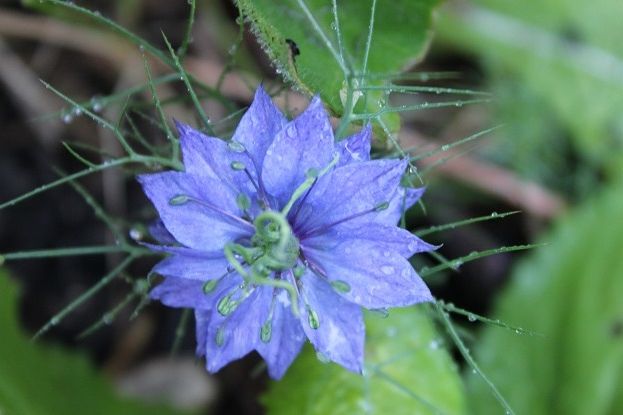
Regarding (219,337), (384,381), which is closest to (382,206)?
(219,337)

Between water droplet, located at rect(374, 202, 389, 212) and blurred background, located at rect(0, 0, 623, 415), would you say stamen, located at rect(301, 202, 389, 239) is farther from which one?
blurred background, located at rect(0, 0, 623, 415)

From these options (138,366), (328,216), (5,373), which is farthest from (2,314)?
(328,216)

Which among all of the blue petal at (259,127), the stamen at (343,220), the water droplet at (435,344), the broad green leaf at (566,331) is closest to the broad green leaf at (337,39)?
the blue petal at (259,127)

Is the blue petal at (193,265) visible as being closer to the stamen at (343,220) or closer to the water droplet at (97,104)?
the stamen at (343,220)

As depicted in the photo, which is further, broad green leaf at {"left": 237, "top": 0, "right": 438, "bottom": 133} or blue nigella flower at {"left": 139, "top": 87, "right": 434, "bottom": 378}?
broad green leaf at {"left": 237, "top": 0, "right": 438, "bottom": 133}

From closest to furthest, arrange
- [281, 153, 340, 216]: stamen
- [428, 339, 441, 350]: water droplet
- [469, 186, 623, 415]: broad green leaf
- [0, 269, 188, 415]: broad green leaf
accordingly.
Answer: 1. [281, 153, 340, 216]: stamen
2. [428, 339, 441, 350]: water droplet
3. [0, 269, 188, 415]: broad green leaf
4. [469, 186, 623, 415]: broad green leaf

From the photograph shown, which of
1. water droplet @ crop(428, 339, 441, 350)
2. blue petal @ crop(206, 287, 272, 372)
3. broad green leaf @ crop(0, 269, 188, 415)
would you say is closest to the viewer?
blue petal @ crop(206, 287, 272, 372)

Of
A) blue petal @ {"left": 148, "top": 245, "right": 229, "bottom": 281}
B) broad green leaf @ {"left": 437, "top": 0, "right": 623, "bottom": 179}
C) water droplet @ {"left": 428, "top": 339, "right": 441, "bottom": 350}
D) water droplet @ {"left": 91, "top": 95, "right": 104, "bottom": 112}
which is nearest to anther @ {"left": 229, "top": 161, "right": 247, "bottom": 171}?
blue petal @ {"left": 148, "top": 245, "right": 229, "bottom": 281}

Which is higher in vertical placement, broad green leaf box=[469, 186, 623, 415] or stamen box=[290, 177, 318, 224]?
stamen box=[290, 177, 318, 224]
